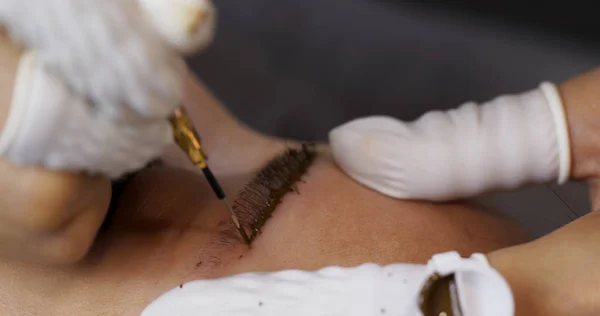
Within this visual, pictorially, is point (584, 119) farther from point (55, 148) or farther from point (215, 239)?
point (55, 148)

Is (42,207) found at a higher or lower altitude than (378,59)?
higher

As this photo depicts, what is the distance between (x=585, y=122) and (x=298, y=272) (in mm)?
319

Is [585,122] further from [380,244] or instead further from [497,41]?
[497,41]

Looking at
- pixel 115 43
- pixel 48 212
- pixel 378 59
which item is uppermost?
pixel 115 43

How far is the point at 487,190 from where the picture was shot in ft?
1.96

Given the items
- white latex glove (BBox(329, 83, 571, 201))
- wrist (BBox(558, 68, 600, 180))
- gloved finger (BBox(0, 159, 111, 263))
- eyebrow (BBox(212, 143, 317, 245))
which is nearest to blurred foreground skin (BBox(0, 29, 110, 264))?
gloved finger (BBox(0, 159, 111, 263))

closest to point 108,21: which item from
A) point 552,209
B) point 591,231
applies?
point 591,231

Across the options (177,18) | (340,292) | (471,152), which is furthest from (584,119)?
(177,18)

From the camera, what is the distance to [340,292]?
440mm

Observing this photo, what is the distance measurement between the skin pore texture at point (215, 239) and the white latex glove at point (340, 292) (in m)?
0.03

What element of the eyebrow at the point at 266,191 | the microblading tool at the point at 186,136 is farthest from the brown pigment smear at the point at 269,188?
the microblading tool at the point at 186,136

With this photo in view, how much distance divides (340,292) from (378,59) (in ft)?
1.94

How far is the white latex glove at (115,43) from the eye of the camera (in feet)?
1.08

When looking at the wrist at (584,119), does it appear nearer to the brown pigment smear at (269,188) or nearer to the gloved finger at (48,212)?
the brown pigment smear at (269,188)
